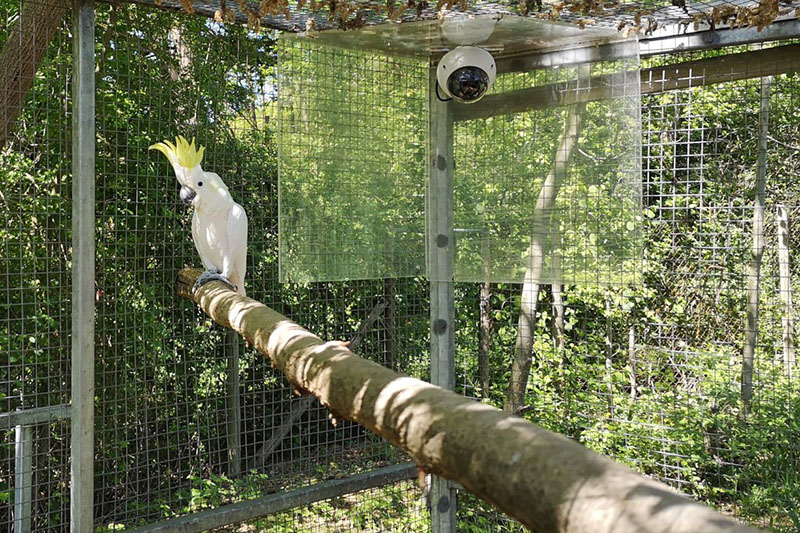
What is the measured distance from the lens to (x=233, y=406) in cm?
326

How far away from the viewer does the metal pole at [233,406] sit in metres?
2.94

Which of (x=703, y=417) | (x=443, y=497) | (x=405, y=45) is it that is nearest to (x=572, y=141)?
(x=405, y=45)

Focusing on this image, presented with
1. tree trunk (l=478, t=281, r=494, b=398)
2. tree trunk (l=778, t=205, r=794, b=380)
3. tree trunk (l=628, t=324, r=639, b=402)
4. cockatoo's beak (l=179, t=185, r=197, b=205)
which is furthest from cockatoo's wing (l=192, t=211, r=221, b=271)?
tree trunk (l=778, t=205, r=794, b=380)

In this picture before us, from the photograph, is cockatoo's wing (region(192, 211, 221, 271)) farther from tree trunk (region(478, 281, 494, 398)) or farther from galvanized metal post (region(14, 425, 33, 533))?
tree trunk (region(478, 281, 494, 398))

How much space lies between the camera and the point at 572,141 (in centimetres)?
250

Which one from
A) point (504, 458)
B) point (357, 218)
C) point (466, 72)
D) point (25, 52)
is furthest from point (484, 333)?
point (504, 458)

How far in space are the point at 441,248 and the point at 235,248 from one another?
2.73 feet

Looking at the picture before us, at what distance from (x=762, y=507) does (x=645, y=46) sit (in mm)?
2369

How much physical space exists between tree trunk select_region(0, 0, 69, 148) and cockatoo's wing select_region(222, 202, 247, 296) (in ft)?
2.64

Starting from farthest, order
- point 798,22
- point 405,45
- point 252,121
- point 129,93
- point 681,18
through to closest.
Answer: point 252,121
point 129,93
point 405,45
point 681,18
point 798,22

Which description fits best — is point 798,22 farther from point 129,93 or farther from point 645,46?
→ point 129,93

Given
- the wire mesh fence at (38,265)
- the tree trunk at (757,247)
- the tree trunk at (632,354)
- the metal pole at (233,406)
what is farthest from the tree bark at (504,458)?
the tree trunk at (632,354)

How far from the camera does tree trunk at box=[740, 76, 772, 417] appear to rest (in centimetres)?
283

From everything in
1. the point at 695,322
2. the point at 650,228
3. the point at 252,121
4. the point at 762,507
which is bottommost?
the point at 762,507
